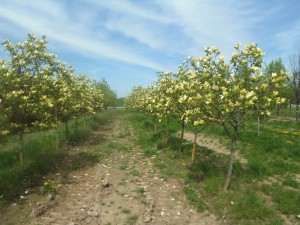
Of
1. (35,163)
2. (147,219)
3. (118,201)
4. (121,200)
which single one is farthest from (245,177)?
(35,163)

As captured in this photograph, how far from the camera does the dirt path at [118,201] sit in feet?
28.6

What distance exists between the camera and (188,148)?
685 inches

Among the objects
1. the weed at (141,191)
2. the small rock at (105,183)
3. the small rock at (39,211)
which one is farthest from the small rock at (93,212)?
the weed at (141,191)

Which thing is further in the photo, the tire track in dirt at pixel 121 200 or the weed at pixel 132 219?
the tire track in dirt at pixel 121 200

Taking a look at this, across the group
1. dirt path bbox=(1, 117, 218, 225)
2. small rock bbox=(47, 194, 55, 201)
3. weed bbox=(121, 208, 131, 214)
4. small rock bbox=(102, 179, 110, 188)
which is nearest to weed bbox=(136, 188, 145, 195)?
dirt path bbox=(1, 117, 218, 225)

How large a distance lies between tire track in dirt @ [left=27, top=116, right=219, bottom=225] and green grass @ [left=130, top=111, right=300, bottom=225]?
0.65m

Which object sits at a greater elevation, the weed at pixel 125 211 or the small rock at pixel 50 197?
the small rock at pixel 50 197

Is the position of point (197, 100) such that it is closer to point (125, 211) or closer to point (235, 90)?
point (235, 90)

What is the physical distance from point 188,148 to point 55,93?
29.5 feet

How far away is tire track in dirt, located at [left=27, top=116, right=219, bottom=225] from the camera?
873 cm

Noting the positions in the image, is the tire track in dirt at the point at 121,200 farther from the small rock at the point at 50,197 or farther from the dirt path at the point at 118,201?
the small rock at the point at 50,197

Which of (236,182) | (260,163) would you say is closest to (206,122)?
(236,182)

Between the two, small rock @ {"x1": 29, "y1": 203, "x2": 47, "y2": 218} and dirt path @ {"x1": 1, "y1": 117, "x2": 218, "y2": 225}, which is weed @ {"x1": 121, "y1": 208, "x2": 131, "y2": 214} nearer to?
dirt path @ {"x1": 1, "y1": 117, "x2": 218, "y2": 225}

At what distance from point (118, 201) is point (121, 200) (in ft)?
0.51
